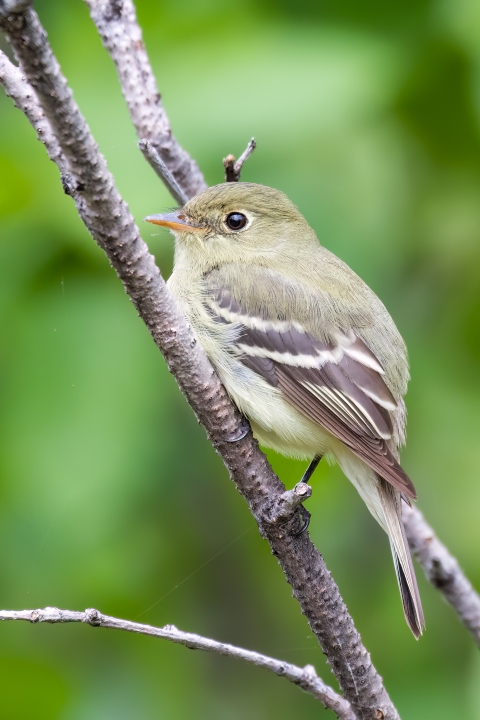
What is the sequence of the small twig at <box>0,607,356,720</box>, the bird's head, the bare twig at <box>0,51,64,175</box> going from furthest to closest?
the bird's head → the bare twig at <box>0,51,64,175</box> → the small twig at <box>0,607,356,720</box>

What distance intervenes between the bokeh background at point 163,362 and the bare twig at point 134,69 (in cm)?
7

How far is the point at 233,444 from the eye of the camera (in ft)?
7.78

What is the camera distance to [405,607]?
2750 mm

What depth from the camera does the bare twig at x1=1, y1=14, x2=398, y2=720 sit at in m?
1.86

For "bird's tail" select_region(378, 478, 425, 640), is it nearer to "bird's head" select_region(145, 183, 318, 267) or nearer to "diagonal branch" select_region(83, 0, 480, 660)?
"diagonal branch" select_region(83, 0, 480, 660)

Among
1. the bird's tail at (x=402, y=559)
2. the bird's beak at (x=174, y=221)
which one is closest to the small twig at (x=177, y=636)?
the bird's tail at (x=402, y=559)

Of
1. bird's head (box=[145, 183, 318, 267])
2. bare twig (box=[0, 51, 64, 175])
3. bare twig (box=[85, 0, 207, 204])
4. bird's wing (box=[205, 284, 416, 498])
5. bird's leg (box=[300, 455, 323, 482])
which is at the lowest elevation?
bird's leg (box=[300, 455, 323, 482])

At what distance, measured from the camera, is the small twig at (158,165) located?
2.86 m

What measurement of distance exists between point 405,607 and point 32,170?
197cm

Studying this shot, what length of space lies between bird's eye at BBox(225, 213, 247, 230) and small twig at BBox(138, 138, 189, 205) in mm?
303

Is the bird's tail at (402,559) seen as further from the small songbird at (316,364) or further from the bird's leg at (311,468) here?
the bird's leg at (311,468)

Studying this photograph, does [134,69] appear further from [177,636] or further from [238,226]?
[177,636]

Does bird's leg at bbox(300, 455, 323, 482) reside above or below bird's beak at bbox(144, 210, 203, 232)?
below

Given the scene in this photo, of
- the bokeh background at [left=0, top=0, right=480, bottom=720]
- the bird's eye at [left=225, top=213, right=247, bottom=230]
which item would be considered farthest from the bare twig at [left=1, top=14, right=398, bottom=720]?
the bird's eye at [left=225, top=213, right=247, bottom=230]
